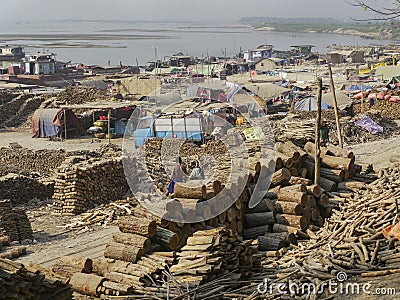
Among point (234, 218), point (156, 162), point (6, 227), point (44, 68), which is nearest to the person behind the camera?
point (234, 218)

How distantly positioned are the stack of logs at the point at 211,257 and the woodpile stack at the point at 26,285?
1.63 metres

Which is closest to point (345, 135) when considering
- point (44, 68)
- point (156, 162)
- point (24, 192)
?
point (156, 162)

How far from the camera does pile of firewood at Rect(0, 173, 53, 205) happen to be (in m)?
17.9

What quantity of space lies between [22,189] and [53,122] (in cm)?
1191

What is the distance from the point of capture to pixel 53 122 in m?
29.8

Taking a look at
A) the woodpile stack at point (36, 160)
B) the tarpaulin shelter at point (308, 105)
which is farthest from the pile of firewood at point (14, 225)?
the tarpaulin shelter at point (308, 105)

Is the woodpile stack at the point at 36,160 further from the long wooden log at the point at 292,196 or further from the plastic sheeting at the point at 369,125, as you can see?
the long wooden log at the point at 292,196

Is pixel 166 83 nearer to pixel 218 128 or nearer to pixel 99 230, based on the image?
pixel 218 128

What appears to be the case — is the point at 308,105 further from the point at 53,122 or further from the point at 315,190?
the point at 315,190

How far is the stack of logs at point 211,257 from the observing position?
28.9 feet

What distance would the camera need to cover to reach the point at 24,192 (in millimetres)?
18281

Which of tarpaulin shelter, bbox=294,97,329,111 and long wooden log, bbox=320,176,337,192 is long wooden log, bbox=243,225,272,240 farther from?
tarpaulin shelter, bbox=294,97,329,111

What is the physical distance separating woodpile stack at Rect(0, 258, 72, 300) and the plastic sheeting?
19.6 meters

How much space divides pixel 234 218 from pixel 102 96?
24616 millimetres
